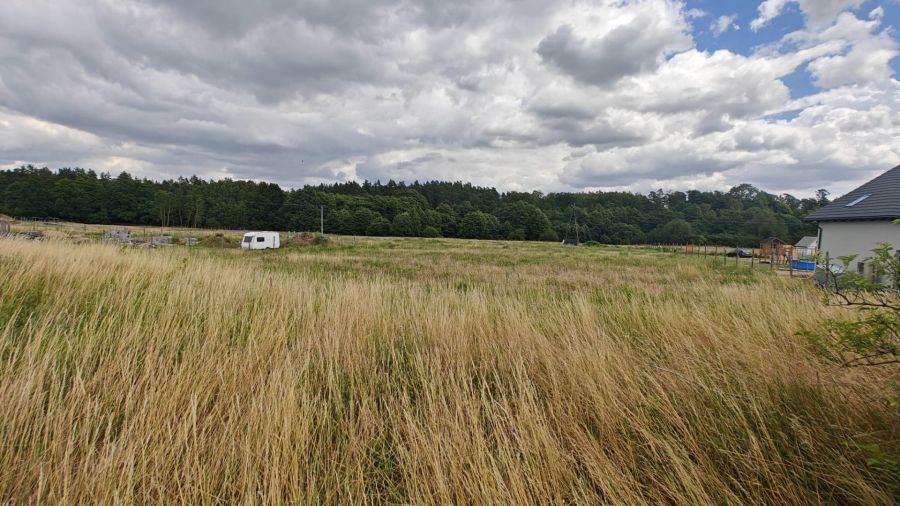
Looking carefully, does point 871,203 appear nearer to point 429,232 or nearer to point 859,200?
point 859,200

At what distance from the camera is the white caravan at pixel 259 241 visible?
109ft

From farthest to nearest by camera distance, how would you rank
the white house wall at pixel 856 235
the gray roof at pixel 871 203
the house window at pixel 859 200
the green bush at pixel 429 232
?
1. the green bush at pixel 429 232
2. the house window at pixel 859 200
3. the gray roof at pixel 871 203
4. the white house wall at pixel 856 235

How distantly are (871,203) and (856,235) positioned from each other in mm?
1673

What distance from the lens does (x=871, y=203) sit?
58.4 feet

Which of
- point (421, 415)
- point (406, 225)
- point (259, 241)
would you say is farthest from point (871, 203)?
point (406, 225)

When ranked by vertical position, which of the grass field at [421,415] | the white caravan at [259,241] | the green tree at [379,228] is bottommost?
the grass field at [421,415]

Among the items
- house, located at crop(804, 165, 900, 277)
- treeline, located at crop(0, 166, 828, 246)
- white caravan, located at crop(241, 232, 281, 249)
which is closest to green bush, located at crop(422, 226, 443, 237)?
treeline, located at crop(0, 166, 828, 246)

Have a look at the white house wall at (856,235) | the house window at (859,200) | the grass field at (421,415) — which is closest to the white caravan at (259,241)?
the grass field at (421,415)

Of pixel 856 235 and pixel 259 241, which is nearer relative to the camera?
pixel 856 235

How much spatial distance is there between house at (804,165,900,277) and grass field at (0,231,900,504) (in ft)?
62.1

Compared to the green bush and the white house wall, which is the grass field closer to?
the white house wall

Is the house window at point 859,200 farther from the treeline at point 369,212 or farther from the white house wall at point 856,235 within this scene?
the treeline at point 369,212

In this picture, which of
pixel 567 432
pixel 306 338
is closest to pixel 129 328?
pixel 306 338

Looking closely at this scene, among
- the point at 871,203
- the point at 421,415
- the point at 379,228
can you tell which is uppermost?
the point at 871,203
